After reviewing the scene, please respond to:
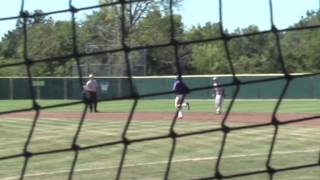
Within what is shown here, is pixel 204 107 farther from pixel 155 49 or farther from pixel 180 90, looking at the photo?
pixel 180 90

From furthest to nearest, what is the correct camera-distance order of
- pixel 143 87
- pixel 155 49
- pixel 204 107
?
1. pixel 143 87
2. pixel 204 107
3. pixel 155 49

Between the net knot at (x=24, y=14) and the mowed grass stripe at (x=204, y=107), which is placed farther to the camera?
the mowed grass stripe at (x=204, y=107)

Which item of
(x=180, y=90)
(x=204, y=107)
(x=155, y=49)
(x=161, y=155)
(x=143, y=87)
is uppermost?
(x=155, y=49)

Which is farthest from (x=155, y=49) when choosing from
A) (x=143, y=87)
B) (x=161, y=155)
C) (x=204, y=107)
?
(x=143, y=87)

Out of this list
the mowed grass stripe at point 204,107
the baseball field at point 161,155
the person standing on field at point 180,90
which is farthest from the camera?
the mowed grass stripe at point 204,107

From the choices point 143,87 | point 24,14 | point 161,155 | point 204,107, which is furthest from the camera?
point 143,87

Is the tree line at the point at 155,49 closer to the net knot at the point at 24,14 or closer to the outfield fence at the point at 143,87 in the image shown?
the net knot at the point at 24,14

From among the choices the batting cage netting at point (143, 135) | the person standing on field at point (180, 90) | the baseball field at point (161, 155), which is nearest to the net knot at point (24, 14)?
the batting cage netting at point (143, 135)

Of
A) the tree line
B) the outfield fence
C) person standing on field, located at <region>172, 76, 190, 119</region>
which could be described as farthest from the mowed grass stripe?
person standing on field, located at <region>172, 76, 190, 119</region>

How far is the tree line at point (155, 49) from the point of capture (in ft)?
27.7

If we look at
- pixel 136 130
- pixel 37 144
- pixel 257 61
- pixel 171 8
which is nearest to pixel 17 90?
pixel 257 61

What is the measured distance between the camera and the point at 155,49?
25.5 ft

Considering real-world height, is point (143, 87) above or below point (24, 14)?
below

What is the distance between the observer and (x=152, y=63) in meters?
42.4
